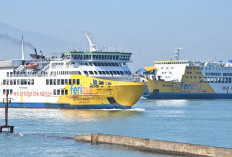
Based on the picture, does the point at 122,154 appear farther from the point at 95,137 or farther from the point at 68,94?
the point at 68,94

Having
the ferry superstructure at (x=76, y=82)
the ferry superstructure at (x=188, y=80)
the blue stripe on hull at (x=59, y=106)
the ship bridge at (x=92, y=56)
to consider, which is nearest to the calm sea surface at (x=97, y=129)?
the blue stripe on hull at (x=59, y=106)

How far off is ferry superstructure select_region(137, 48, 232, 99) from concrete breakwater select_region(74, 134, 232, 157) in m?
64.5

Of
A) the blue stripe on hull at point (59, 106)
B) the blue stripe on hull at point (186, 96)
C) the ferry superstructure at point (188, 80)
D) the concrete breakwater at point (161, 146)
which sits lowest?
the concrete breakwater at point (161, 146)

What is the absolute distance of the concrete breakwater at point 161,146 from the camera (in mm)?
25547

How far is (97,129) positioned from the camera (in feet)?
124

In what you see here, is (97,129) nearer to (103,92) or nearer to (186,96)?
(103,92)

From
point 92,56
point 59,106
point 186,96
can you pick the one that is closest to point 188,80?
point 186,96

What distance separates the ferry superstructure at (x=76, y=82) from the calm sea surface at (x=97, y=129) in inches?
42.8

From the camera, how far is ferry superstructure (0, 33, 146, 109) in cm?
4959

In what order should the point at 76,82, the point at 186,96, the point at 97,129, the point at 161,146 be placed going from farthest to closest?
1. the point at 186,96
2. the point at 76,82
3. the point at 97,129
4. the point at 161,146

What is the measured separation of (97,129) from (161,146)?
10.4 meters

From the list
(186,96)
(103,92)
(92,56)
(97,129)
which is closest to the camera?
(97,129)

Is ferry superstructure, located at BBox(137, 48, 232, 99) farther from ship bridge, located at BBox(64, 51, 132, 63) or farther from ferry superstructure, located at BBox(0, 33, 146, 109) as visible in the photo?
ship bridge, located at BBox(64, 51, 132, 63)

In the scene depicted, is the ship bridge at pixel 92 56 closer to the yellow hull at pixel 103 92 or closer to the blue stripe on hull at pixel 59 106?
the yellow hull at pixel 103 92
